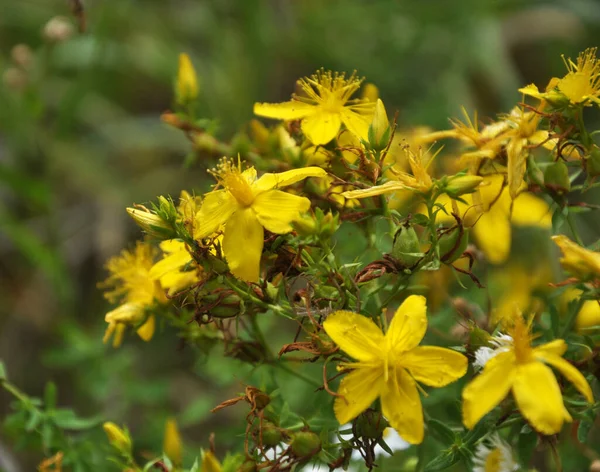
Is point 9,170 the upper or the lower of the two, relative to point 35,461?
upper

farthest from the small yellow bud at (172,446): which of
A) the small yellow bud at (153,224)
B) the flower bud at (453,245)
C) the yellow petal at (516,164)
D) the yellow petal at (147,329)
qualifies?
the yellow petal at (516,164)

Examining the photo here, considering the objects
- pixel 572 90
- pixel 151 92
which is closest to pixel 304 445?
pixel 572 90

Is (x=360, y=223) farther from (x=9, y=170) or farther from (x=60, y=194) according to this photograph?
(x=60, y=194)

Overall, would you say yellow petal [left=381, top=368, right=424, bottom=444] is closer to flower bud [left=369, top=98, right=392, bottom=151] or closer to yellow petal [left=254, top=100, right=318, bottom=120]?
flower bud [left=369, top=98, right=392, bottom=151]

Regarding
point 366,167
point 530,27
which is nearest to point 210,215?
point 366,167

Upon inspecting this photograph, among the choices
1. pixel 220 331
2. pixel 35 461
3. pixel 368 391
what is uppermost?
pixel 368 391

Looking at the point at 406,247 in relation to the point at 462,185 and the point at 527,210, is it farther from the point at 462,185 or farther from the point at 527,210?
the point at 527,210

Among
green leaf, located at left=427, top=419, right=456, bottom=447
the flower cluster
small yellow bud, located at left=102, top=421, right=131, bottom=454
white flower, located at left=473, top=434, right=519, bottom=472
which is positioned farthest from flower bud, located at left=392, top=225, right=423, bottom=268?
small yellow bud, located at left=102, top=421, right=131, bottom=454
